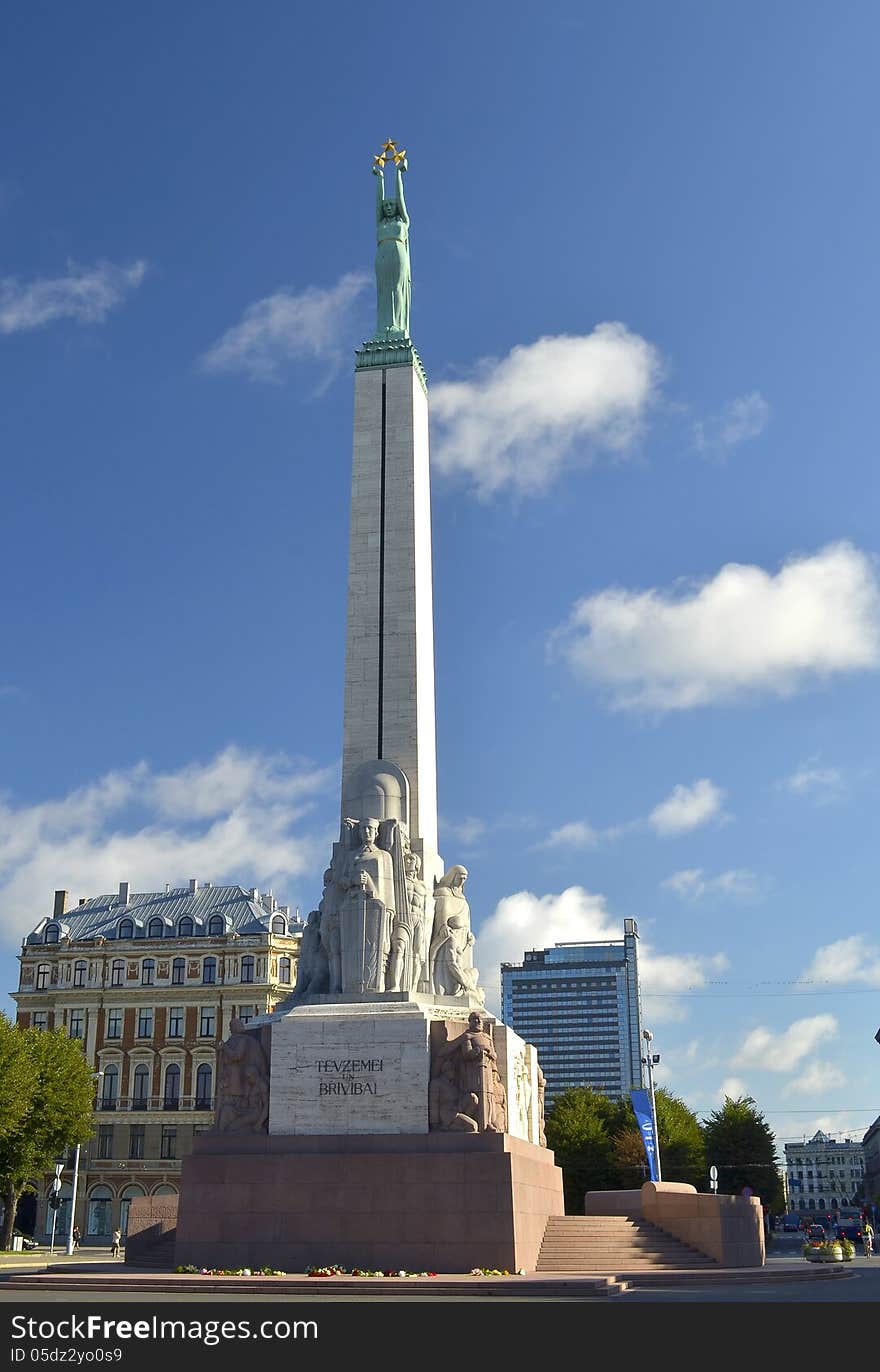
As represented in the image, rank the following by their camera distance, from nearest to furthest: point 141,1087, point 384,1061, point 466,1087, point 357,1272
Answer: point 357,1272 < point 466,1087 < point 384,1061 < point 141,1087

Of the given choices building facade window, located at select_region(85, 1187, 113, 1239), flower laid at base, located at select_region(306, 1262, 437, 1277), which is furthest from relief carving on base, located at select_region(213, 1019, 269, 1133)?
building facade window, located at select_region(85, 1187, 113, 1239)

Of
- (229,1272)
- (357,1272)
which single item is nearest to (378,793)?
(357,1272)

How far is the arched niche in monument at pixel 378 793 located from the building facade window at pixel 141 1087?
46.5m

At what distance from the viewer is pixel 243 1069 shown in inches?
1124

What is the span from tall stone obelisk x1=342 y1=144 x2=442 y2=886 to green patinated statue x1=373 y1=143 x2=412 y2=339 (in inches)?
2.9

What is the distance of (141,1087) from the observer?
7288 cm

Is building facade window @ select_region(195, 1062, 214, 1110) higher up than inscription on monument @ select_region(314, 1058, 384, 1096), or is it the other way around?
building facade window @ select_region(195, 1062, 214, 1110)

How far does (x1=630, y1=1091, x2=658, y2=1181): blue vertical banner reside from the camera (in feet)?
133

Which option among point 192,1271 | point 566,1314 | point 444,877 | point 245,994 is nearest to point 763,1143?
point 245,994

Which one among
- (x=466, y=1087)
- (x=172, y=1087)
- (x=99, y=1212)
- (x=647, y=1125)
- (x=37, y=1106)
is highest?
(x=172, y=1087)

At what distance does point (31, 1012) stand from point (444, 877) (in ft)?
173

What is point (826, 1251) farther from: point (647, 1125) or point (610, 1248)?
point (610, 1248)

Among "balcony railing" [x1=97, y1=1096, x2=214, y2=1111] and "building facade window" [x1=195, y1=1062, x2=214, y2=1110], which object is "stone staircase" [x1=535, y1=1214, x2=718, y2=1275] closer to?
"building facade window" [x1=195, y1=1062, x2=214, y2=1110]

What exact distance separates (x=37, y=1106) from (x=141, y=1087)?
1892 centimetres
